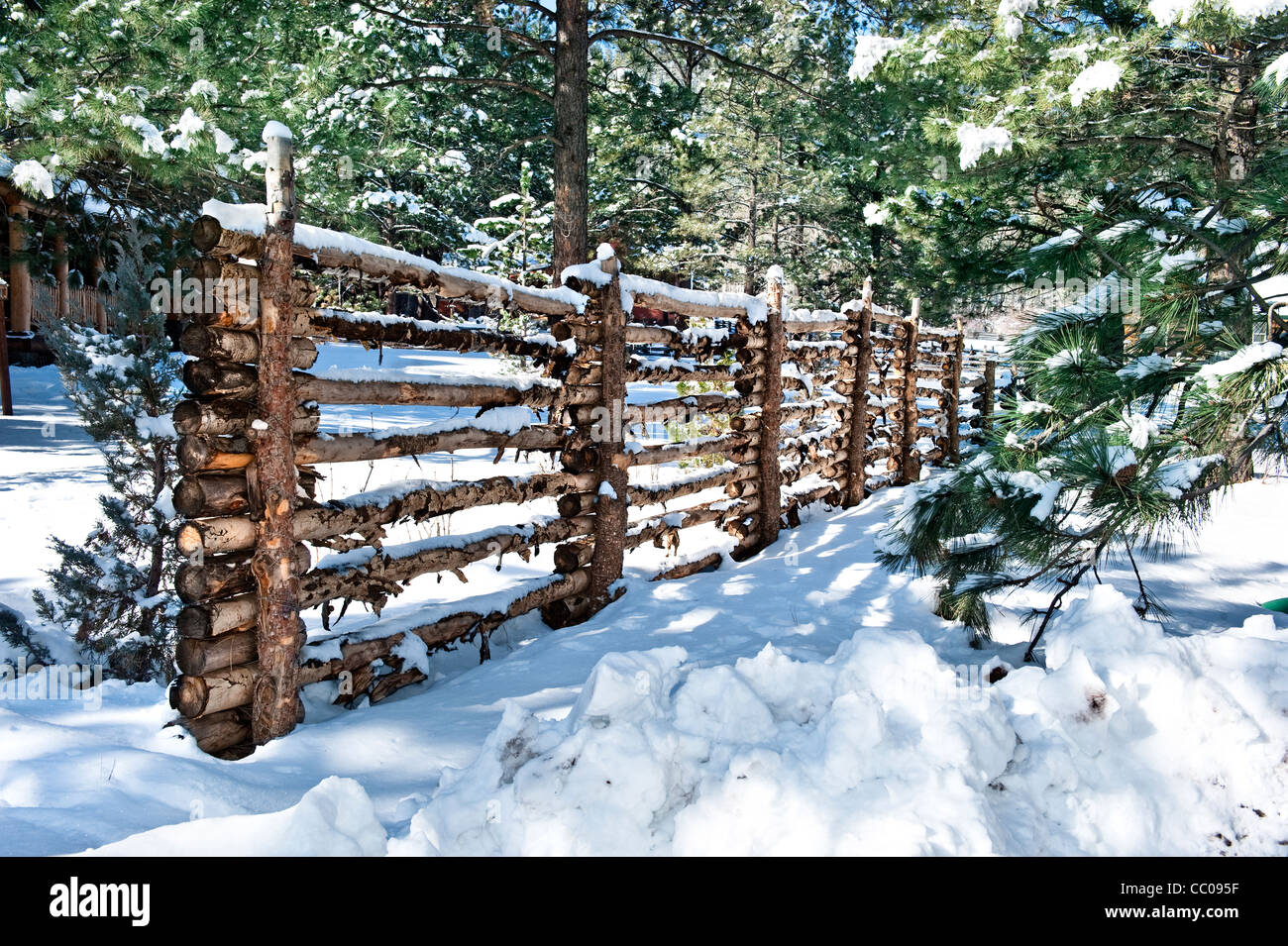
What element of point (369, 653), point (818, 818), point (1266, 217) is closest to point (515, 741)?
point (818, 818)

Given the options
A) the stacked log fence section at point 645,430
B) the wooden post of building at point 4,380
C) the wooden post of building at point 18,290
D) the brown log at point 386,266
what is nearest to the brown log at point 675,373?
the stacked log fence section at point 645,430

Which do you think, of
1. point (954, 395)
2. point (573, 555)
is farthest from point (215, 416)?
point (954, 395)

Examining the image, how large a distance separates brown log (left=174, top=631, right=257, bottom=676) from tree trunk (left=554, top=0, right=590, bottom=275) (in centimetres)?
744

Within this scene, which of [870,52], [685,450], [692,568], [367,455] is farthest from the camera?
[870,52]

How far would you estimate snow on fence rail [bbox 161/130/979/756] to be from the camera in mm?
3094

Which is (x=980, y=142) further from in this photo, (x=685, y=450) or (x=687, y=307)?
(x=685, y=450)

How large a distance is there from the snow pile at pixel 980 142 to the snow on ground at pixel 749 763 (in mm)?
4633

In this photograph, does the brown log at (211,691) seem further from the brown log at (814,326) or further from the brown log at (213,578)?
the brown log at (814,326)

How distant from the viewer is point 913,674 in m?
2.61

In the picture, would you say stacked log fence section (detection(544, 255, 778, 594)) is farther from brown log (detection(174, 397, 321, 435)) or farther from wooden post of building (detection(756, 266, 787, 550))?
brown log (detection(174, 397, 321, 435))

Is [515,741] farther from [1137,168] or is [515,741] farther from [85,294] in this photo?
[85,294]

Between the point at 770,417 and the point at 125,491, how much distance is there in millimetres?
5079

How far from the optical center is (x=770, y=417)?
7.28 meters

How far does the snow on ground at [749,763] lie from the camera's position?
212cm
